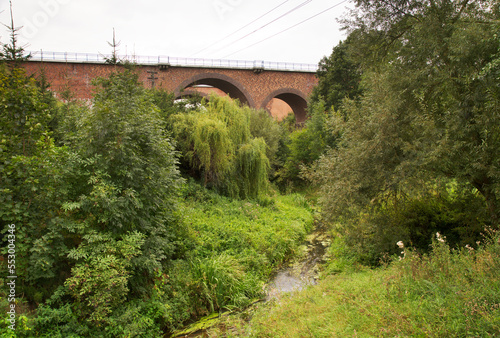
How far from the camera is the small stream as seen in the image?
6467mm

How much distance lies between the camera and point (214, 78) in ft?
82.5

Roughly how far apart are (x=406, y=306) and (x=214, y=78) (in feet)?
77.9

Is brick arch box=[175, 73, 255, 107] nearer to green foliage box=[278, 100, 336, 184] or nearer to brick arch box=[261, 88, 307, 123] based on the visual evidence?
brick arch box=[261, 88, 307, 123]

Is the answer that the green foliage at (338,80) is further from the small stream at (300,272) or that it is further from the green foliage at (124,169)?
the green foliage at (124,169)

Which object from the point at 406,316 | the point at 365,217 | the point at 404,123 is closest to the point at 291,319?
the point at 406,316

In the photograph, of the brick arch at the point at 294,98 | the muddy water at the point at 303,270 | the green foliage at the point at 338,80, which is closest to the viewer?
the muddy water at the point at 303,270

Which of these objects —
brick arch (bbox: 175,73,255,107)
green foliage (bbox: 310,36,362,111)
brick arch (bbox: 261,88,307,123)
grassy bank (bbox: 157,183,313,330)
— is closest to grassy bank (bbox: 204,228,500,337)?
grassy bank (bbox: 157,183,313,330)

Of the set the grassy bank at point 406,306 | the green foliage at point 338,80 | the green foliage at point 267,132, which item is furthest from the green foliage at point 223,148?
the green foliage at point 338,80

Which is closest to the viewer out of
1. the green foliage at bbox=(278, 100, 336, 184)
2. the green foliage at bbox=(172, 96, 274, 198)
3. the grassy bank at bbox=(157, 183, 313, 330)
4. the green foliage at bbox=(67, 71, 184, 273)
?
the green foliage at bbox=(67, 71, 184, 273)

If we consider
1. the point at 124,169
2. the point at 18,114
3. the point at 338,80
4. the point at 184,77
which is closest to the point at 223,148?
the point at 124,169

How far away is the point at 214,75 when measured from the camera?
24969mm

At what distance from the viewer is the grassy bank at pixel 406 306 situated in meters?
3.18

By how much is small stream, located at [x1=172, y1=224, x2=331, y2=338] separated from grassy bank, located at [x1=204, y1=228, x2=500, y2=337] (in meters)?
0.97

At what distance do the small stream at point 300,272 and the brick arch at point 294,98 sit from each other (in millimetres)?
18042
